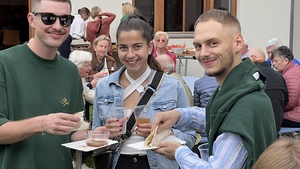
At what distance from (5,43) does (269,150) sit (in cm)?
1282

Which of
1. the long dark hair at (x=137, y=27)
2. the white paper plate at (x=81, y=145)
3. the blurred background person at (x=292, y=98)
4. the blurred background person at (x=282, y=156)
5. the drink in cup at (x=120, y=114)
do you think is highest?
A: the long dark hair at (x=137, y=27)

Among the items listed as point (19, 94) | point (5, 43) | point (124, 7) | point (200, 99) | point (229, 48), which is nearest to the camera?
point (229, 48)

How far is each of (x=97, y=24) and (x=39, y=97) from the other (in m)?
7.74

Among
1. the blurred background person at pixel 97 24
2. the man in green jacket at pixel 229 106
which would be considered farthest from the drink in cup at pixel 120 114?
the blurred background person at pixel 97 24

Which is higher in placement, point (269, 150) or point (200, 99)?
point (269, 150)

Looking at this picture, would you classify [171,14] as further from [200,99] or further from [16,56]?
[16,56]

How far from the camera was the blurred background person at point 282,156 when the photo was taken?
132 centimetres

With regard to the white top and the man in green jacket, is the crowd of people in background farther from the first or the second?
the white top

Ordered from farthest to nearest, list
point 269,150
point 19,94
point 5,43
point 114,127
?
1. point 5,43
2. point 114,127
3. point 19,94
4. point 269,150

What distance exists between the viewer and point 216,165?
1.62 metres

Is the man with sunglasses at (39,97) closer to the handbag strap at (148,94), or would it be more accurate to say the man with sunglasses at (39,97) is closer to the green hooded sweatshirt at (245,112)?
the handbag strap at (148,94)

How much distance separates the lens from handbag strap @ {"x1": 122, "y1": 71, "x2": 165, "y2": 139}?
238 cm

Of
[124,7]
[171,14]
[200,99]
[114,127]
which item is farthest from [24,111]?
[171,14]

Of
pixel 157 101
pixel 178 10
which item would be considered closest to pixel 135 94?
pixel 157 101
